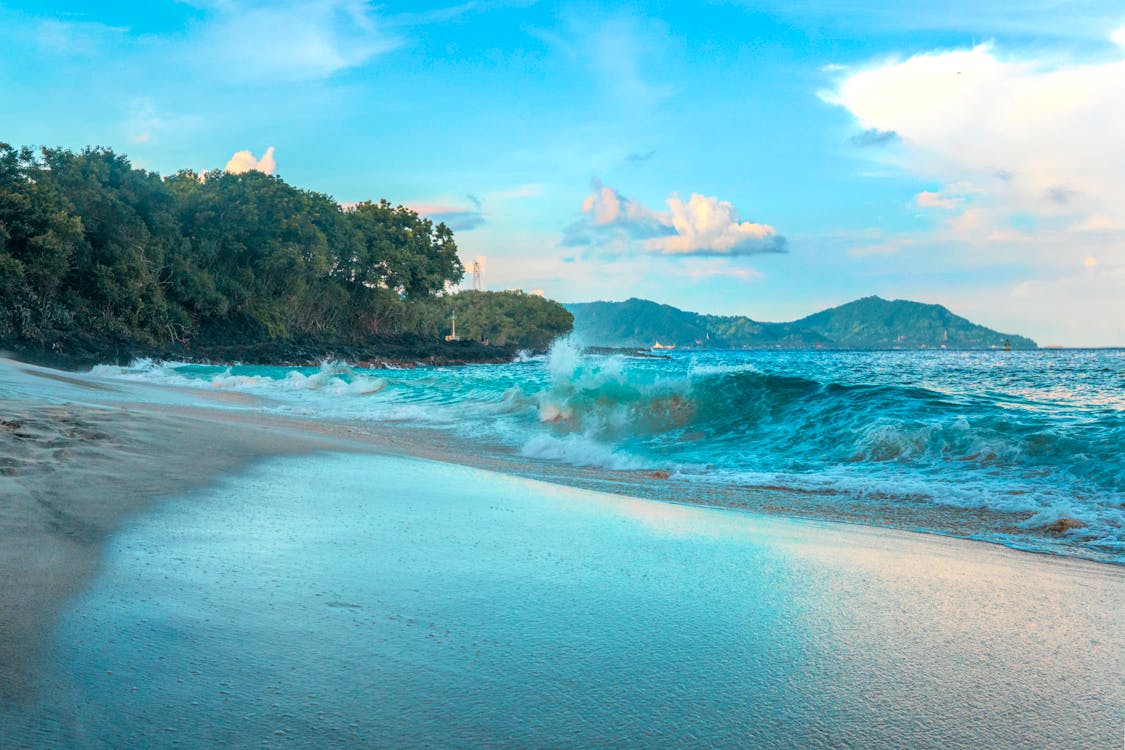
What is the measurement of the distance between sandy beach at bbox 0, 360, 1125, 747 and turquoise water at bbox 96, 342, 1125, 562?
1.44 metres

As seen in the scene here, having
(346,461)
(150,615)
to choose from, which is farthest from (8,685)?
(346,461)

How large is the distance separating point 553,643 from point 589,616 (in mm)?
344

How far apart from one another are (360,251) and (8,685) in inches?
2429

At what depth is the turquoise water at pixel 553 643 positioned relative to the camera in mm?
1870

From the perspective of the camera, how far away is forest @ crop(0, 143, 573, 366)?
116ft

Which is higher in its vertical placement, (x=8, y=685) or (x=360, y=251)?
(x=360, y=251)

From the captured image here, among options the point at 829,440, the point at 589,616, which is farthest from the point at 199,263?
the point at 589,616

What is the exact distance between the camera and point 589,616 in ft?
9.18

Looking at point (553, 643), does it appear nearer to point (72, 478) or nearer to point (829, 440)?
point (72, 478)

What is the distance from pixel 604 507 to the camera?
552 centimetres

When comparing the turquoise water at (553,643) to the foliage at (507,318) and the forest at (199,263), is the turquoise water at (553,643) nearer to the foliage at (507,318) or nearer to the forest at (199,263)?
the forest at (199,263)

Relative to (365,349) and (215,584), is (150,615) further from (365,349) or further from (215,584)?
(365,349)

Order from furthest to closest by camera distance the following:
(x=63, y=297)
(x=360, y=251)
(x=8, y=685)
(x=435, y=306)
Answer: (x=435, y=306)
(x=360, y=251)
(x=63, y=297)
(x=8, y=685)

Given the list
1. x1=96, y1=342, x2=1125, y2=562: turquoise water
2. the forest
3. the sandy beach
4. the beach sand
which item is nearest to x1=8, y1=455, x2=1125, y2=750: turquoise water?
the sandy beach
